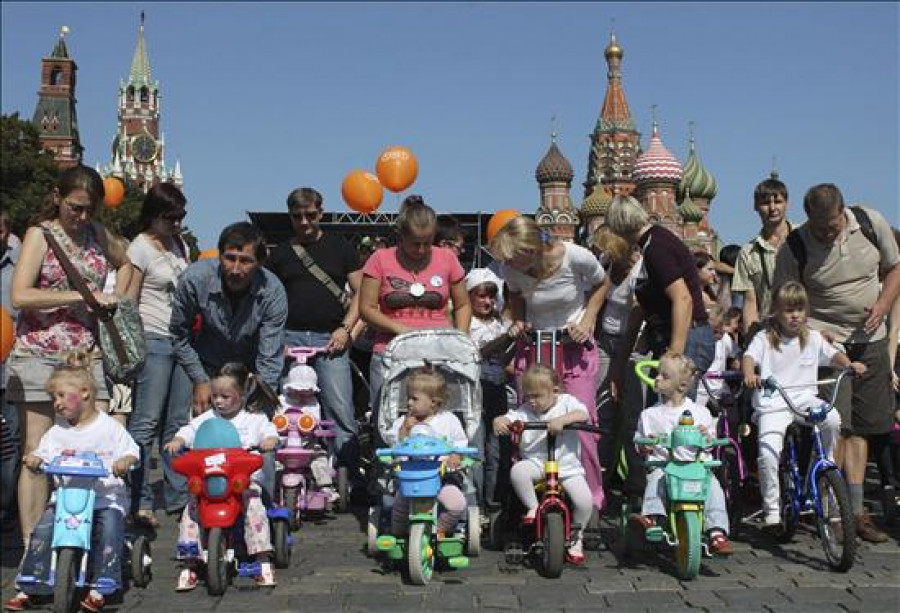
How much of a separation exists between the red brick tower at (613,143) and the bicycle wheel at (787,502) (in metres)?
84.9

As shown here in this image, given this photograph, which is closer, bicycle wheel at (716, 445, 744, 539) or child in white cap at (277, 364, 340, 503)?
bicycle wheel at (716, 445, 744, 539)

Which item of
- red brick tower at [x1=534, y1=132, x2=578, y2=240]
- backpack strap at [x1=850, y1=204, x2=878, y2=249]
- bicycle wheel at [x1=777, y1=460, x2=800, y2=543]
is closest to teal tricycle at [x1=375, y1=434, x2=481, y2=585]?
bicycle wheel at [x1=777, y1=460, x2=800, y2=543]

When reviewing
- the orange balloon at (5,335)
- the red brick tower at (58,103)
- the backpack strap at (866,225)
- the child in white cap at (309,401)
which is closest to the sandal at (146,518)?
the child in white cap at (309,401)

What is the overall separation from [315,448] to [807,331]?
3225 millimetres

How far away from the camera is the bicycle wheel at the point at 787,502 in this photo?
19.6ft

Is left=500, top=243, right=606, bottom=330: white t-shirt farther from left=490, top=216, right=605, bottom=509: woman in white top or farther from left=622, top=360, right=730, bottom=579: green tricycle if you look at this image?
left=622, top=360, right=730, bottom=579: green tricycle

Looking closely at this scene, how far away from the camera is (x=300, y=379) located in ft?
23.1

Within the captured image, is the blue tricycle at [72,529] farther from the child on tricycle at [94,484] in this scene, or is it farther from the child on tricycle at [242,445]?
the child on tricycle at [242,445]

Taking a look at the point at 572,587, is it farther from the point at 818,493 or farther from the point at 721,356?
the point at 721,356

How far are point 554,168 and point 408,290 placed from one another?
81.0m

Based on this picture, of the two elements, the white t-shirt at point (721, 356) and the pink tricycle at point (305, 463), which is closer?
the pink tricycle at point (305, 463)

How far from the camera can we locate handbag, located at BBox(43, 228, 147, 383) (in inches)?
222

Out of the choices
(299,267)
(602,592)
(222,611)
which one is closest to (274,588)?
(222,611)

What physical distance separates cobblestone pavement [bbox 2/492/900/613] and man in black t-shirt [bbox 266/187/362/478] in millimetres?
1302
